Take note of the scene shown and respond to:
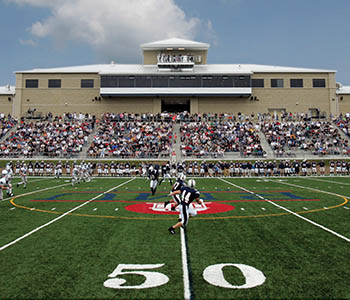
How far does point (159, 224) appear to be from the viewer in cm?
877

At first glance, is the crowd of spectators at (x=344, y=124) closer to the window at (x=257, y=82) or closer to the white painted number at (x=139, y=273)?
the window at (x=257, y=82)

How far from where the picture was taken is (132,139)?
34.8m

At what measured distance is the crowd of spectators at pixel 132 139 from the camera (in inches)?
1278

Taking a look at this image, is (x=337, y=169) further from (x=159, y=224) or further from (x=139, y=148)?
(x=159, y=224)

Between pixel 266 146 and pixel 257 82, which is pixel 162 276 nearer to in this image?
pixel 266 146

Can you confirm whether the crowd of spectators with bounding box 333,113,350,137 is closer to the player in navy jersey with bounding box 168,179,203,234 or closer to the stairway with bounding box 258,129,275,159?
the stairway with bounding box 258,129,275,159

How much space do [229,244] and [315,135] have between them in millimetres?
32858

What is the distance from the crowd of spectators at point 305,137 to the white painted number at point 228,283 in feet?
94.1

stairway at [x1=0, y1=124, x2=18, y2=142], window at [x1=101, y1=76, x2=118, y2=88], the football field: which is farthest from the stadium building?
the football field

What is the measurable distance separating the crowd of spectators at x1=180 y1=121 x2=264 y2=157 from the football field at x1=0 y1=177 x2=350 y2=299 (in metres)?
21.4

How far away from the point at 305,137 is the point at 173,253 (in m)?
33.3

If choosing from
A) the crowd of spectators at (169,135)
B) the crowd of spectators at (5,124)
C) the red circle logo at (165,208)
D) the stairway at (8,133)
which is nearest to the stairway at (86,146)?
the crowd of spectators at (169,135)

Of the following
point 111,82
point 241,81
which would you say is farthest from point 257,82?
point 111,82

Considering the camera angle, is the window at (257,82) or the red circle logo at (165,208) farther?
the window at (257,82)
